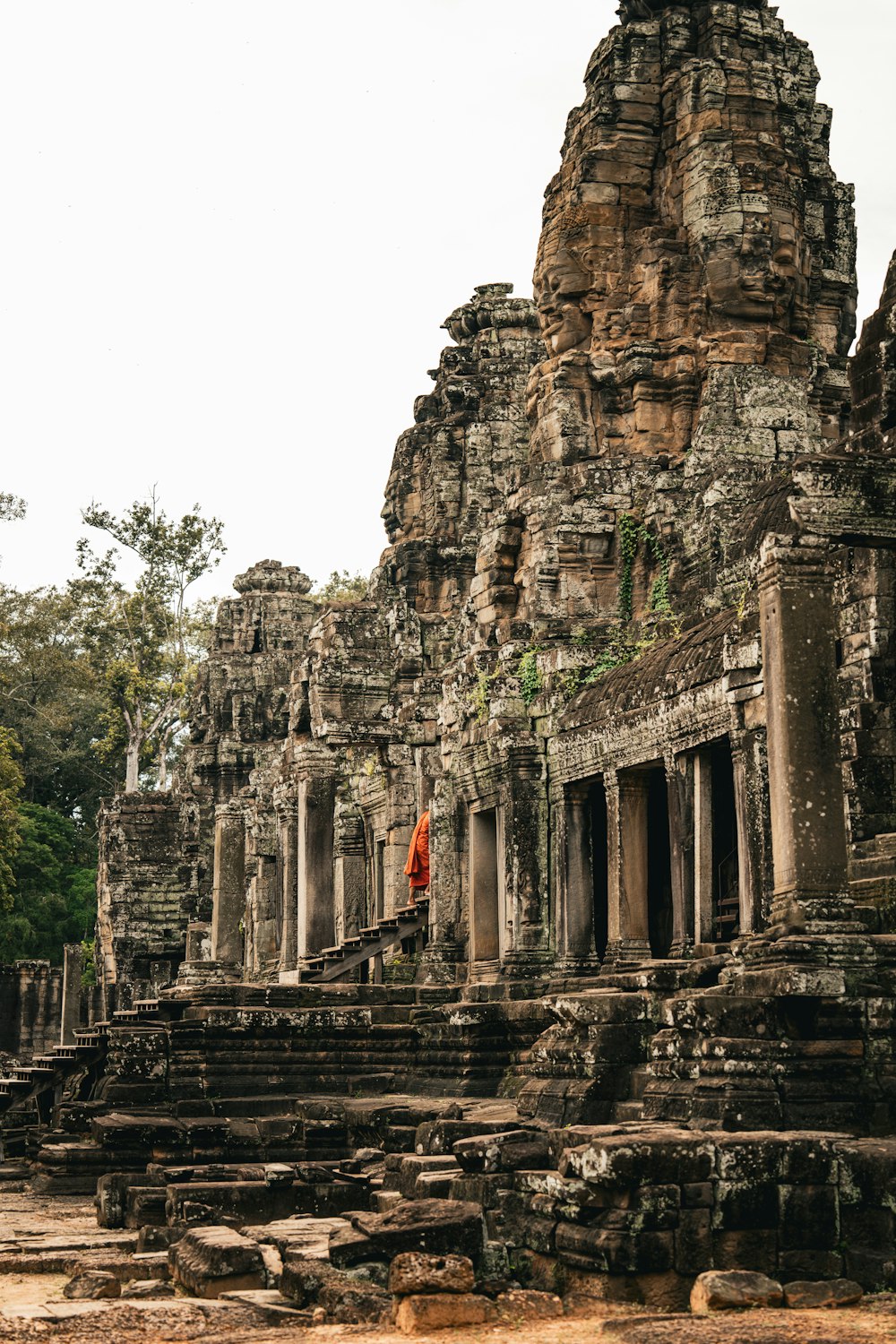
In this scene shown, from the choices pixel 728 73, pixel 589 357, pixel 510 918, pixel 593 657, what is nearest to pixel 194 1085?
pixel 510 918

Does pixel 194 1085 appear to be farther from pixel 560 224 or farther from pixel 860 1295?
pixel 560 224

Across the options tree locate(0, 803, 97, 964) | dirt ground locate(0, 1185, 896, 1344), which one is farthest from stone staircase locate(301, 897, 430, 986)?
tree locate(0, 803, 97, 964)

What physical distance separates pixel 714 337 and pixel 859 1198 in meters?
15.1

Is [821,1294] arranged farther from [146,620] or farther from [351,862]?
[146,620]

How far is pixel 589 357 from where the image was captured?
2317 cm

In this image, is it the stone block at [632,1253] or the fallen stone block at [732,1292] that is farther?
the stone block at [632,1253]

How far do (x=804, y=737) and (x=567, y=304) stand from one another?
13.2 meters

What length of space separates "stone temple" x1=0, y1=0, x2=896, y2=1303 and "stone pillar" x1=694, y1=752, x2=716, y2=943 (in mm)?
32

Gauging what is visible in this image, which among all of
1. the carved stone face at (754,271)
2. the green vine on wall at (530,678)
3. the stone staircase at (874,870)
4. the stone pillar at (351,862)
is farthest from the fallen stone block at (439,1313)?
the stone pillar at (351,862)

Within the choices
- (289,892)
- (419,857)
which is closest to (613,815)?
(419,857)

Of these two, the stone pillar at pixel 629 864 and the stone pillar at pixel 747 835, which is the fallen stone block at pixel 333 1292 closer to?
the stone pillar at pixel 747 835

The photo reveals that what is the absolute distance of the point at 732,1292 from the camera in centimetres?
836

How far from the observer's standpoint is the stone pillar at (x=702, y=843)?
16.1 metres

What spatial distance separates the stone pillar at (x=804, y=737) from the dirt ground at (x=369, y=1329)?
3.14m
